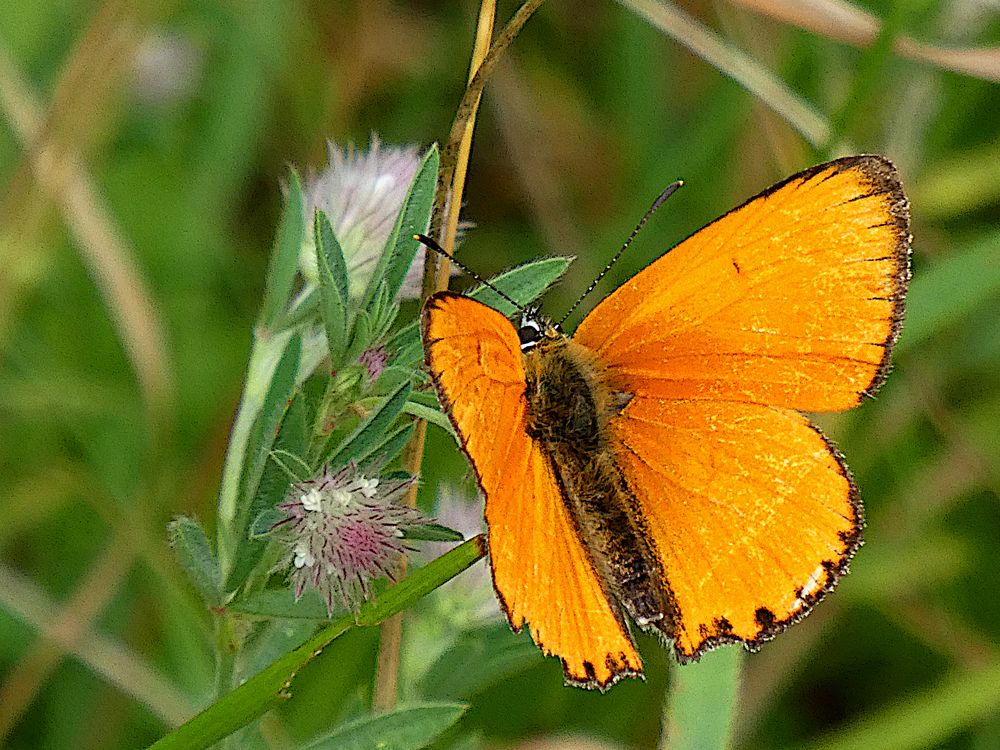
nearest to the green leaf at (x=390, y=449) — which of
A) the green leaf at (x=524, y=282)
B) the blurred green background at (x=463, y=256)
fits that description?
the green leaf at (x=524, y=282)

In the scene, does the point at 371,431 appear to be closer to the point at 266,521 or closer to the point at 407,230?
the point at 266,521

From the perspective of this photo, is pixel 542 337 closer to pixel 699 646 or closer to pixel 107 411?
pixel 699 646

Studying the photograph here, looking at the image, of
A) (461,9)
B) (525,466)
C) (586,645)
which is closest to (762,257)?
(525,466)

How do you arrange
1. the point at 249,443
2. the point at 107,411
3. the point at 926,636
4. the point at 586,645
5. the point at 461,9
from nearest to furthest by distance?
the point at 586,645, the point at 249,443, the point at 926,636, the point at 107,411, the point at 461,9

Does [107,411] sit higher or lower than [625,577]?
higher

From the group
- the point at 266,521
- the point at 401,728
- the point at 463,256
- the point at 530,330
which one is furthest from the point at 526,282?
the point at 463,256

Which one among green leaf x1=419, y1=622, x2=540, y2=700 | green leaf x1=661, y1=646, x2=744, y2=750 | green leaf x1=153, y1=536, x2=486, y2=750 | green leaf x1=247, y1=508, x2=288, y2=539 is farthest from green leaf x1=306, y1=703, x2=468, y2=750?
green leaf x1=661, y1=646, x2=744, y2=750

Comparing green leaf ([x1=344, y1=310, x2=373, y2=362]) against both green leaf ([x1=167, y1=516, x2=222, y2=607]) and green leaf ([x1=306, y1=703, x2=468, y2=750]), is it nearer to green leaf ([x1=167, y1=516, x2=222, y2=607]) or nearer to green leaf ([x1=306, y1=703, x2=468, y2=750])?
green leaf ([x1=167, y1=516, x2=222, y2=607])
